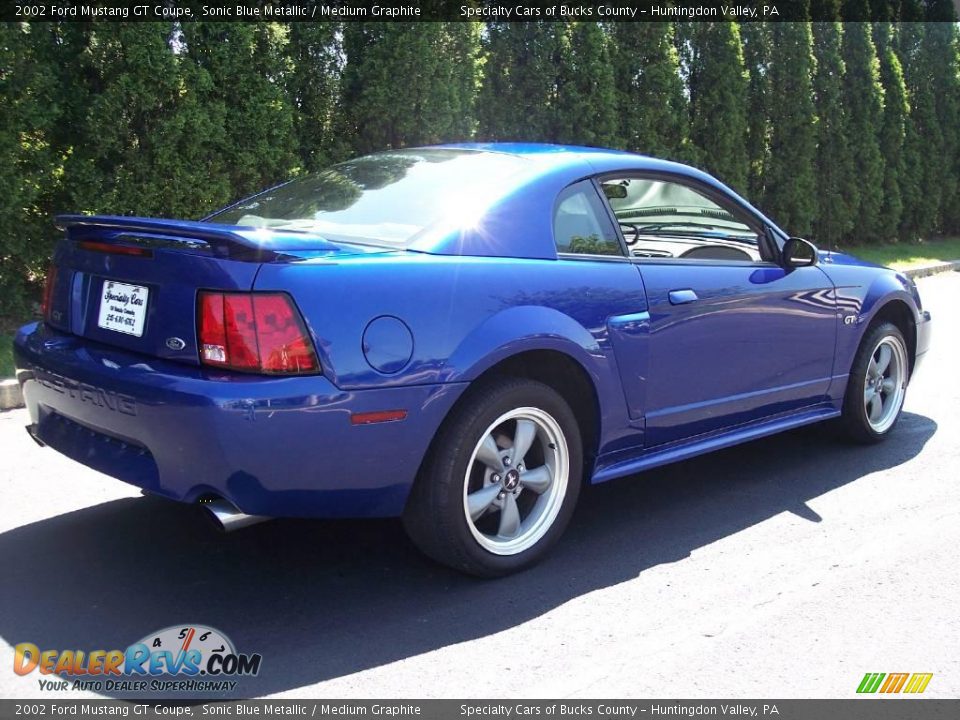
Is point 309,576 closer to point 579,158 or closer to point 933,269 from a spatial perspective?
point 579,158

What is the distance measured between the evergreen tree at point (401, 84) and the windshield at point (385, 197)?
568 centimetres

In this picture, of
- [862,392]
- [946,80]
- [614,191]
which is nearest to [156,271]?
[614,191]

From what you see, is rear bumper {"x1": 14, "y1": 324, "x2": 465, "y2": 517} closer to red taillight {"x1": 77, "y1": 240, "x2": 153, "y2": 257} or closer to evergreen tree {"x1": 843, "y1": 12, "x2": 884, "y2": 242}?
red taillight {"x1": 77, "y1": 240, "x2": 153, "y2": 257}

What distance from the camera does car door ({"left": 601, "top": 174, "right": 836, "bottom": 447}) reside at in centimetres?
422

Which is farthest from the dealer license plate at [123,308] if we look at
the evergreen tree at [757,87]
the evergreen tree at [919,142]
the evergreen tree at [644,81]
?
the evergreen tree at [919,142]

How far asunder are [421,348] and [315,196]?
1.23 m

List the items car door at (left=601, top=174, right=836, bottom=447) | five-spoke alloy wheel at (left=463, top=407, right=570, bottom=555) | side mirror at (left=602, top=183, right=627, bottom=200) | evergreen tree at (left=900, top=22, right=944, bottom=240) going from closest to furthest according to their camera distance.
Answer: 1. five-spoke alloy wheel at (left=463, top=407, right=570, bottom=555)
2. car door at (left=601, top=174, right=836, bottom=447)
3. side mirror at (left=602, top=183, right=627, bottom=200)
4. evergreen tree at (left=900, top=22, right=944, bottom=240)

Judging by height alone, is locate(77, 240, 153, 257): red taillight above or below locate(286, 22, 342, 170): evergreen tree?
below

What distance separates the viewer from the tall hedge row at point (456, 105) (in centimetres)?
803

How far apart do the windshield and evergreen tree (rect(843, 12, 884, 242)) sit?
568 inches

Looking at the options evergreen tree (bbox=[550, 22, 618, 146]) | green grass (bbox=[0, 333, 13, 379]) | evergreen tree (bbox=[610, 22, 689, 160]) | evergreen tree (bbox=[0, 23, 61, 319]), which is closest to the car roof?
green grass (bbox=[0, 333, 13, 379])

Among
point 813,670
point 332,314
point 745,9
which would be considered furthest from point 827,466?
point 745,9

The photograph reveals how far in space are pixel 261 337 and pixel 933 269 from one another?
14.5 metres

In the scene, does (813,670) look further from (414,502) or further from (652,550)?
(414,502)
